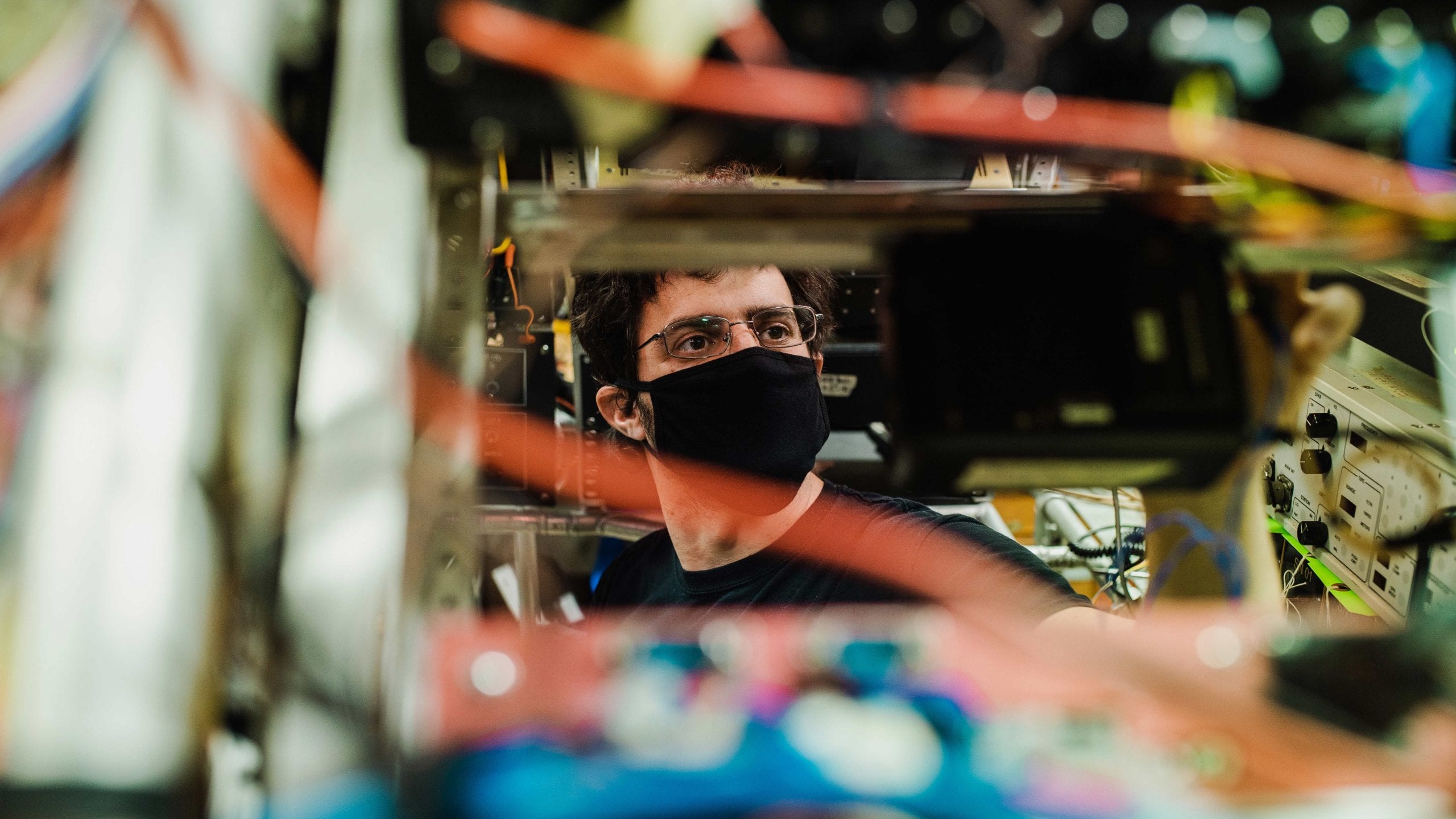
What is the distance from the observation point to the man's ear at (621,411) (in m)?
1.49

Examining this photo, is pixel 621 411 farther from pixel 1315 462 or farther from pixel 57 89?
pixel 1315 462

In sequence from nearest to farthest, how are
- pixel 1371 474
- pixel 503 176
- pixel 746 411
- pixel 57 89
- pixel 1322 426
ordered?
pixel 57 89, pixel 503 176, pixel 746 411, pixel 1371 474, pixel 1322 426

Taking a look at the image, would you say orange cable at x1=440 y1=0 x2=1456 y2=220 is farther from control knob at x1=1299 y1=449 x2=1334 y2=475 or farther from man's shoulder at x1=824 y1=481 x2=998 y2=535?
control knob at x1=1299 y1=449 x2=1334 y2=475

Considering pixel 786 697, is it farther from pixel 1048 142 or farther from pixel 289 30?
pixel 289 30

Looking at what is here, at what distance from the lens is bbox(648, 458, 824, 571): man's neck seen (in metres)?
1.47

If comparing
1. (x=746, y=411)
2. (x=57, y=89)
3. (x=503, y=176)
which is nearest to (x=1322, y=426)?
(x=746, y=411)

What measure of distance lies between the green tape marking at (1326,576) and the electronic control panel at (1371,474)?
0.6 inches

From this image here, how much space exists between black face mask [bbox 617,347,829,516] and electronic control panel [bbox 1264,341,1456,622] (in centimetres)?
69

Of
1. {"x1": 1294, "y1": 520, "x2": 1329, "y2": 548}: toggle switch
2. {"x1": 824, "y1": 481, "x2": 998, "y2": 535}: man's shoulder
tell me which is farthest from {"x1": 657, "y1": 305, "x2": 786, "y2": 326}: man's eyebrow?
{"x1": 1294, "y1": 520, "x2": 1329, "y2": 548}: toggle switch

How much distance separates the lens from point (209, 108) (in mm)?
566

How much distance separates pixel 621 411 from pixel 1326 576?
141cm

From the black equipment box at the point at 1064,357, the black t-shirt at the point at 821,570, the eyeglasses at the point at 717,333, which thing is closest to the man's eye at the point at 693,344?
the eyeglasses at the point at 717,333

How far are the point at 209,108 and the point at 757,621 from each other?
0.50 m

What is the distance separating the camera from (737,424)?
1.27 meters
